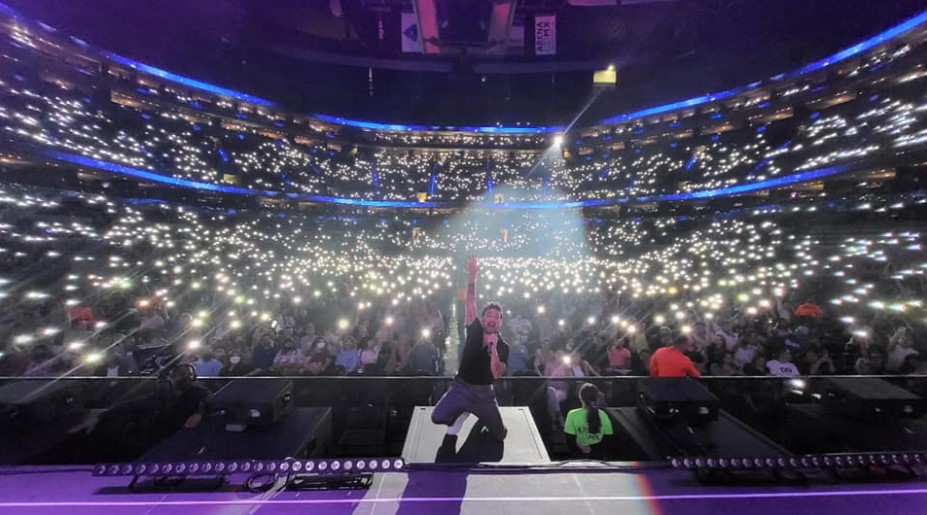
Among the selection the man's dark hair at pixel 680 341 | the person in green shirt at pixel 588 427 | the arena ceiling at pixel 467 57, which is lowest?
the person in green shirt at pixel 588 427

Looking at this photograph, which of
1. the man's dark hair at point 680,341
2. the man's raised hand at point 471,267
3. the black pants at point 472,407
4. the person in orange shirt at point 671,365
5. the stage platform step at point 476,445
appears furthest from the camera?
the man's dark hair at point 680,341

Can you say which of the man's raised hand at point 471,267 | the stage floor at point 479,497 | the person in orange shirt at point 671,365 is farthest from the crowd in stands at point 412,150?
the man's raised hand at point 471,267

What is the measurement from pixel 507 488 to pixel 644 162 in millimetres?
13600

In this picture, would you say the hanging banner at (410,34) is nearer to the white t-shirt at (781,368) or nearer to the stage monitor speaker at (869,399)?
the stage monitor speaker at (869,399)

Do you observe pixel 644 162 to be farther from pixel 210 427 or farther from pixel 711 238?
pixel 210 427

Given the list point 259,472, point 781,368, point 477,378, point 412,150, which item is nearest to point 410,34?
point 477,378

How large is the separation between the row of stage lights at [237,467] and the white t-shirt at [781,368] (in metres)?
5.30

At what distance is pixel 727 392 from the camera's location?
3197 millimetres

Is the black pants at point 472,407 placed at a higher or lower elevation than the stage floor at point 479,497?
higher

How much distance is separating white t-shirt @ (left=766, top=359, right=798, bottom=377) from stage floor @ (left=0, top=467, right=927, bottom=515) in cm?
292

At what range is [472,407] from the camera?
99.3 inches

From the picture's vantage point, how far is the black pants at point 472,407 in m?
2.50

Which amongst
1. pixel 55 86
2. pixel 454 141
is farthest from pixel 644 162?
pixel 55 86

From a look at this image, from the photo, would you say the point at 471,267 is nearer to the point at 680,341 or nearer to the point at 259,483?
the point at 259,483
